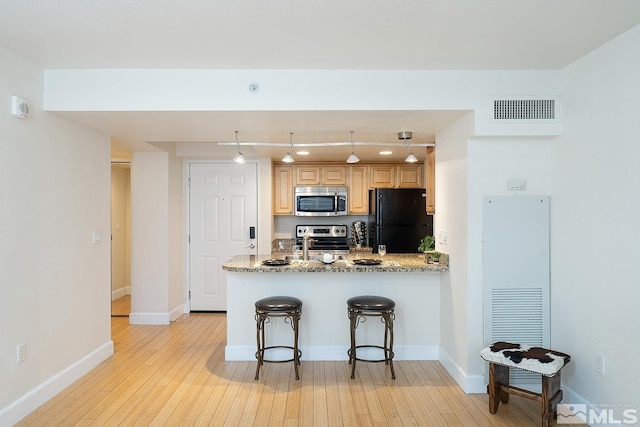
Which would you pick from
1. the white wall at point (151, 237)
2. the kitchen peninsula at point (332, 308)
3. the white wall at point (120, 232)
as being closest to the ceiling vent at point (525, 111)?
the kitchen peninsula at point (332, 308)

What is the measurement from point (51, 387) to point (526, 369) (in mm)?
3410

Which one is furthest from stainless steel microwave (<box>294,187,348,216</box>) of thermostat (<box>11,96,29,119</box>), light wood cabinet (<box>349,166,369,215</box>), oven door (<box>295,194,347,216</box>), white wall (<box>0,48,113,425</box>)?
thermostat (<box>11,96,29,119</box>)

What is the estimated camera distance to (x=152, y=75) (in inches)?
115

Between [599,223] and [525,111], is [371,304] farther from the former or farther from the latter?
[525,111]

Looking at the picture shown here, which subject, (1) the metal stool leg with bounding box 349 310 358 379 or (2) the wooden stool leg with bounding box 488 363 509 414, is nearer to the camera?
(2) the wooden stool leg with bounding box 488 363 509 414

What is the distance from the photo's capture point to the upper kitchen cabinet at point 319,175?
5773mm

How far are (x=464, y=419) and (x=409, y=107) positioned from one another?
88.1 inches

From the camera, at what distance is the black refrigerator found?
532 cm

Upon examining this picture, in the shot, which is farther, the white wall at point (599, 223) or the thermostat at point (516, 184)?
the thermostat at point (516, 184)

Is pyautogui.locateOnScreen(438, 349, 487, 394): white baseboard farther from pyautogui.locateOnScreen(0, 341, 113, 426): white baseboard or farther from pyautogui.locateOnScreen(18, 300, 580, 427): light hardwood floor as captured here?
pyautogui.locateOnScreen(0, 341, 113, 426): white baseboard

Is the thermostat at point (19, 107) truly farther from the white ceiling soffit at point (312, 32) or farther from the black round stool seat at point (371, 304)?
the black round stool seat at point (371, 304)

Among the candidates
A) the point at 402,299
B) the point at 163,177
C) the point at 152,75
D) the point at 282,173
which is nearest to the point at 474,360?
the point at 402,299

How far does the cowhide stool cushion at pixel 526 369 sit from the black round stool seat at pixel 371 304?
0.86 meters

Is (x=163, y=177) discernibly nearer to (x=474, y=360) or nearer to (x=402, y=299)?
(x=402, y=299)
